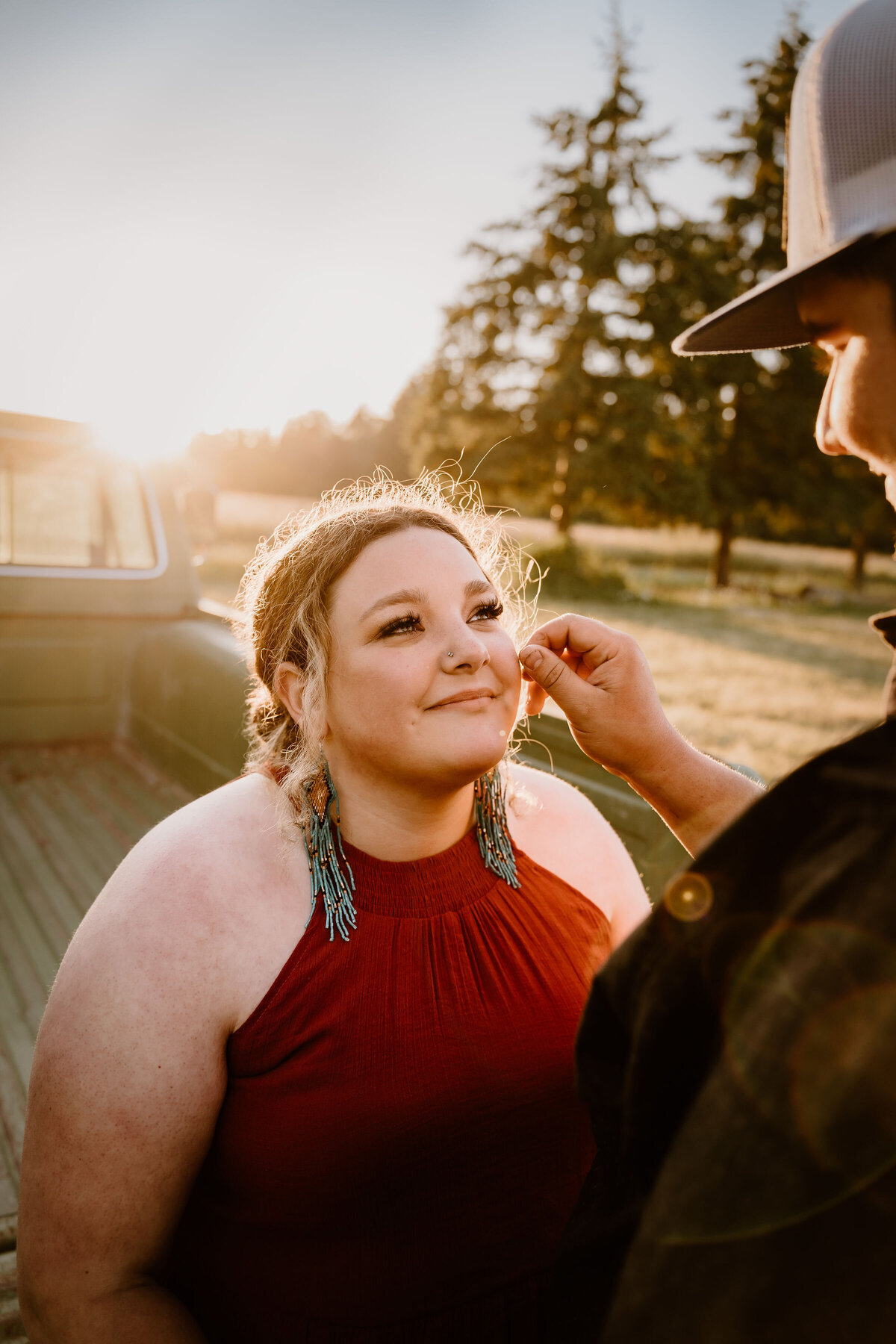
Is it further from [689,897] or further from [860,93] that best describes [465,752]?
[860,93]

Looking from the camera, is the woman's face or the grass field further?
the grass field

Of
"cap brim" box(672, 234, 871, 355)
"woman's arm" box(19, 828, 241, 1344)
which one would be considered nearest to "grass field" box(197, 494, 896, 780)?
"cap brim" box(672, 234, 871, 355)

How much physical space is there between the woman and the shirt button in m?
0.81

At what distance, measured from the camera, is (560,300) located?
78.2 ft

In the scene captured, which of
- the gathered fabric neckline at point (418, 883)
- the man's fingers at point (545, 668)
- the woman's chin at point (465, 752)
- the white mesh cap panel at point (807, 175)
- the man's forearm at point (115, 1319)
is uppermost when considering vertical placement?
the white mesh cap panel at point (807, 175)

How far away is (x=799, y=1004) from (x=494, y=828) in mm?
1221

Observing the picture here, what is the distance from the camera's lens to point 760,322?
3.44ft

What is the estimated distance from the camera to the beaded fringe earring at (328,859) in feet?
4.95

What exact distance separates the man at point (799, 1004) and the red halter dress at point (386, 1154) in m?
0.47

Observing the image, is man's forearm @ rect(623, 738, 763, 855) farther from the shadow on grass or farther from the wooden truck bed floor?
the shadow on grass

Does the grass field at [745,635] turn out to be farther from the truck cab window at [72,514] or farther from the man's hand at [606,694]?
the man's hand at [606,694]

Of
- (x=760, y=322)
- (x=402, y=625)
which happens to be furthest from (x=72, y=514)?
A: (x=760, y=322)

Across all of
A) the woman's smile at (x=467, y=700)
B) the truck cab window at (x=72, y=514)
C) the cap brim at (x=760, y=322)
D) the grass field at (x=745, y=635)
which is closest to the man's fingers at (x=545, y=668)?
the woman's smile at (x=467, y=700)

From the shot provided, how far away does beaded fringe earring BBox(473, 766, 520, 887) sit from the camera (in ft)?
5.67
